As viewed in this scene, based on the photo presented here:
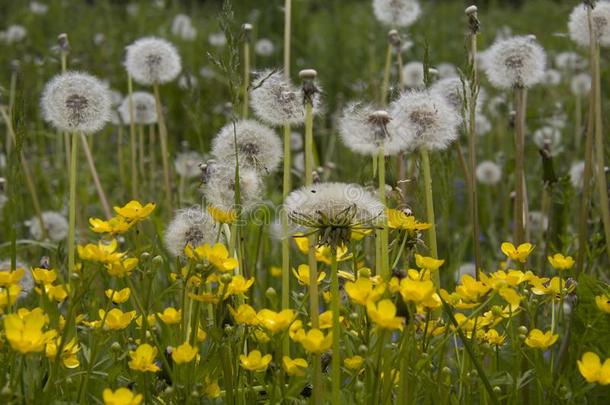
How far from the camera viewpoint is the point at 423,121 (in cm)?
162

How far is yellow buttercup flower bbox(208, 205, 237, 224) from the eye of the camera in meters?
1.59

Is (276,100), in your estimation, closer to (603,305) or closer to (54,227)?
(603,305)

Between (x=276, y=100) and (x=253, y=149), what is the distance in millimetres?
132

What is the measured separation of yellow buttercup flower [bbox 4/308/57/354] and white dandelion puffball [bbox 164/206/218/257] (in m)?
0.40

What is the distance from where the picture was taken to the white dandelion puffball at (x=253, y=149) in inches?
69.1

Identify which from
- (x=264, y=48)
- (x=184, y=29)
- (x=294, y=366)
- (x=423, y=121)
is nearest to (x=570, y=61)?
(x=264, y=48)

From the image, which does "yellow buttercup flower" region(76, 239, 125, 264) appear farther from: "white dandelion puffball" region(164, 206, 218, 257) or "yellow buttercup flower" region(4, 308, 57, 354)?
"white dandelion puffball" region(164, 206, 218, 257)

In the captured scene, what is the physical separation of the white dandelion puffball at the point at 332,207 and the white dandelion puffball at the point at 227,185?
0.33 m

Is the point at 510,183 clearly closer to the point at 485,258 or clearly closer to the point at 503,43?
the point at 485,258

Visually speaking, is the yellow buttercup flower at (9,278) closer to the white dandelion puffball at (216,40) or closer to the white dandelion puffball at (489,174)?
the white dandelion puffball at (489,174)

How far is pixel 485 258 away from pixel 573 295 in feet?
4.10

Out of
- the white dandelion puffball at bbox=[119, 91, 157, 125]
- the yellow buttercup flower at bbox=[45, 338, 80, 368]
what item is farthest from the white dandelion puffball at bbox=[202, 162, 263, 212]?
the white dandelion puffball at bbox=[119, 91, 157, 125]

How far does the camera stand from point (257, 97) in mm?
1738

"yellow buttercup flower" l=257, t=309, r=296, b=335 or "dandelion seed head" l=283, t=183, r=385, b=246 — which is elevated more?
"dandelion seed head" l=283, t=183, r=385, b=246
